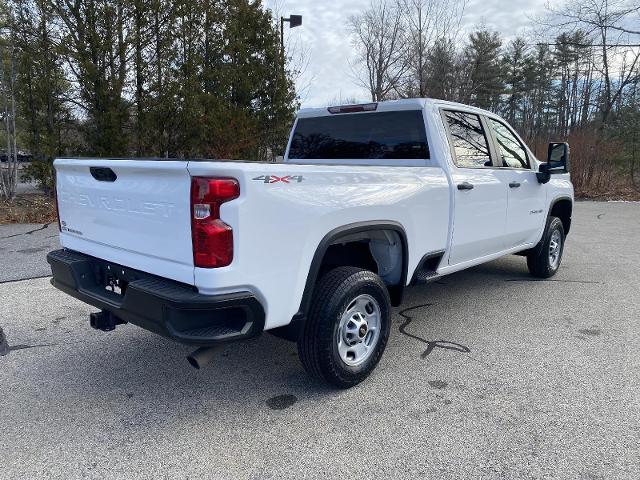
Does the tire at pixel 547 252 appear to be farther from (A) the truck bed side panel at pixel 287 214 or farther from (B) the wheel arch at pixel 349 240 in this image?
(A) the truck bed side panel at pixel 287 214

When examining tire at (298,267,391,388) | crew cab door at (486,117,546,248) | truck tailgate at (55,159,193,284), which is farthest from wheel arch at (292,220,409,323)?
crew cab door at (486,117,546,248)

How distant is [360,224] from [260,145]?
11.8m

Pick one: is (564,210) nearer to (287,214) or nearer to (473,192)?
(473,192)

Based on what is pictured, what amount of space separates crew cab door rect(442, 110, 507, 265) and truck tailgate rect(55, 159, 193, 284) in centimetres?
233

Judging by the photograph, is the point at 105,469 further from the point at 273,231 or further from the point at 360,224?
the point at 360,224

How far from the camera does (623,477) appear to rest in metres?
2.32

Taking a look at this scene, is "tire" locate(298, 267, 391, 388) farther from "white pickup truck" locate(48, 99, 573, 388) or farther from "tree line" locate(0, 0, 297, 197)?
"tree line" locate(0, 0, 297, 197)

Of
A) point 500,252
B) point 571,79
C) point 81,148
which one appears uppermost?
point 571,79

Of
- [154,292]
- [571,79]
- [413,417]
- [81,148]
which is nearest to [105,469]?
[154,292]

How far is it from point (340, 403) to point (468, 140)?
105 inches

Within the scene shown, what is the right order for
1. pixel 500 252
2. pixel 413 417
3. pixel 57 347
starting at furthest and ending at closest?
pixel 500 252
pixel 57 347
pixel 413 417

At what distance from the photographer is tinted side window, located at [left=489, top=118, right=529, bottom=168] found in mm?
4836

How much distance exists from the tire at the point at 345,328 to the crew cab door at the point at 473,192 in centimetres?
113

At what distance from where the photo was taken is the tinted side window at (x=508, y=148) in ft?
15.9
